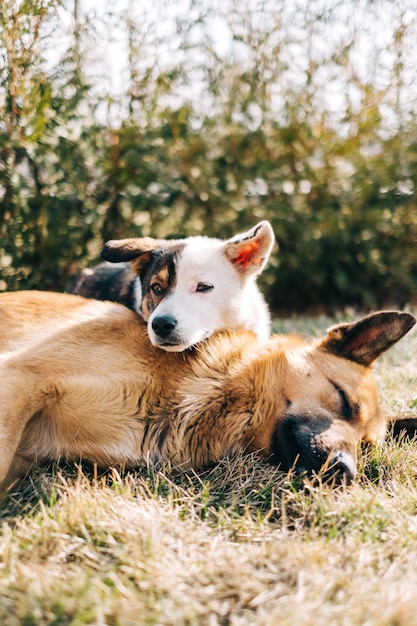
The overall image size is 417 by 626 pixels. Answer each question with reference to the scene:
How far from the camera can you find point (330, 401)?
2529 millimetres

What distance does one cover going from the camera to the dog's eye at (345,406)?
253 centimetres

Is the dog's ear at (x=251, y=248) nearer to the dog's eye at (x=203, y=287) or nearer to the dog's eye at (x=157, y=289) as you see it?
the dog's eye at (x=203, y=287)

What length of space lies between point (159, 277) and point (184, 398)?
3.88ft

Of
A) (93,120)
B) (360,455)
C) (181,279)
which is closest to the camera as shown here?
(360,455)

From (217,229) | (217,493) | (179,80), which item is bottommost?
(217,493)

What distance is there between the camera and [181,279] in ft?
11.5

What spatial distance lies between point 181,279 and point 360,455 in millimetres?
1506

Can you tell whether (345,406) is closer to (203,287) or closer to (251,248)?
(203,287)

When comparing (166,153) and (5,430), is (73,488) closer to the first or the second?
(5,430)

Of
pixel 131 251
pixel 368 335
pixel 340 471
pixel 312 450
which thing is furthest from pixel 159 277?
pixel 340 471

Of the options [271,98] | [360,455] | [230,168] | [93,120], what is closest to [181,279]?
[360,455]

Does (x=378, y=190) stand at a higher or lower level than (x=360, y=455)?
higher

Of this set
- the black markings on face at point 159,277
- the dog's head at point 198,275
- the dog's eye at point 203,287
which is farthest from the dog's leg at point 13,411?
the dog's eye at point 203,287

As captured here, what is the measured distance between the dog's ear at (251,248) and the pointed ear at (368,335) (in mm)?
1130
